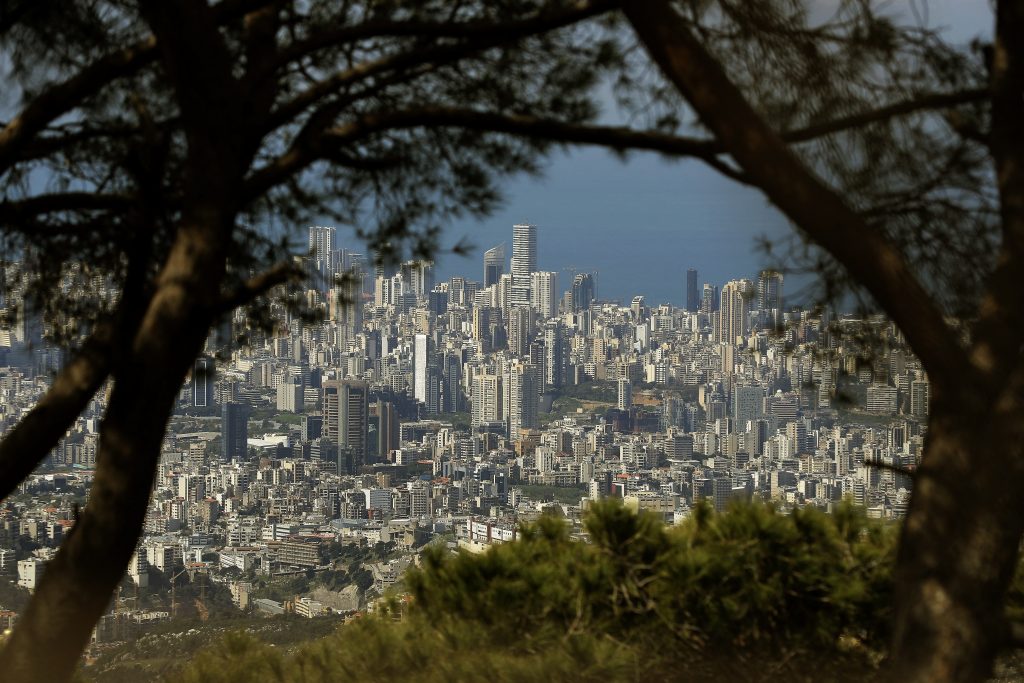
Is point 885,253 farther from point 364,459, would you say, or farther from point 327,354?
point 327,354

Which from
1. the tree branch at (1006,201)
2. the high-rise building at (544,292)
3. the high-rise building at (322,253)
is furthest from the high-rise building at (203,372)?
the high-rise building at (544,292)

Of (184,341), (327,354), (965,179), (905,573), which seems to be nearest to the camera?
(905,573)

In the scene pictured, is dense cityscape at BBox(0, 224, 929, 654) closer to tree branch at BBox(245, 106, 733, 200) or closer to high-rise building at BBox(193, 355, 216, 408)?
high-rise building at BBox(193, 355, 216, 408)

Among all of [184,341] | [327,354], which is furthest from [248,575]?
[327,354]

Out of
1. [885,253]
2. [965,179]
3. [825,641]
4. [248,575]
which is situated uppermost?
[965,179]

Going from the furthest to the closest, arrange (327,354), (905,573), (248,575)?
(327,354)
(248,575)
(905,573)

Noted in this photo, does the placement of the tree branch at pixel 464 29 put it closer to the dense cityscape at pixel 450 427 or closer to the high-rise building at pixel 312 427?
the dense cityscape at pixel 450 427

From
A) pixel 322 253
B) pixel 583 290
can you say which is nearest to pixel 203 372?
pixel 322 253

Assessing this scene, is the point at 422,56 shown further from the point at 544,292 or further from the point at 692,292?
the point at 544,292
